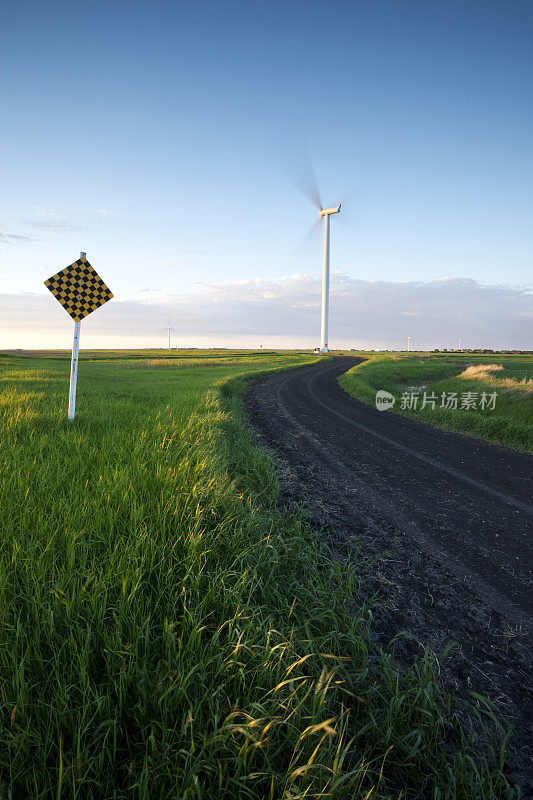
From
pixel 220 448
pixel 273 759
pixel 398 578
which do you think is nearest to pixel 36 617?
pixel 273 759

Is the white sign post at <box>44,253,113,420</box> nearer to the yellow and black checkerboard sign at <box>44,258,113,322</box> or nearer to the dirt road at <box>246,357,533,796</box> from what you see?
the yellow and black checkerboard sign at <box>44,258,113,322</box>

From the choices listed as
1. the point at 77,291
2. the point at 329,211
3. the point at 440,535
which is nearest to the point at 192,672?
the point at 440,535

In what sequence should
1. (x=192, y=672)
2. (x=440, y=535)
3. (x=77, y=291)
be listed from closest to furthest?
(x=192, y=672), (x=440, y=535), (x=77, y=291)

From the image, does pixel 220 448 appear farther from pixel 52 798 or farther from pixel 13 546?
pixel 52 798

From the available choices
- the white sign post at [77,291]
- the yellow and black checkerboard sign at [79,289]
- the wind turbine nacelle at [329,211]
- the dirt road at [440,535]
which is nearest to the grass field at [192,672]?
the dirt road at [440,535]

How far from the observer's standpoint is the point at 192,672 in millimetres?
2014

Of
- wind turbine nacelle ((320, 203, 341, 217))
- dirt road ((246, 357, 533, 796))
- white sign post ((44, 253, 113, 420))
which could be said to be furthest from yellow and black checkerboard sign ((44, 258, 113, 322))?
wind turbine nacelle ((320, 203, 341, 217))

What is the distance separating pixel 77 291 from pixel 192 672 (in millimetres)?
9129

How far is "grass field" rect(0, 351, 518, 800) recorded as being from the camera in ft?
5.64

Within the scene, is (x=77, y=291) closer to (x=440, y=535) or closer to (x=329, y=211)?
(x=440, y=535)

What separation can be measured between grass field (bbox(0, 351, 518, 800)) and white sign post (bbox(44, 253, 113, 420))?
18.7ft

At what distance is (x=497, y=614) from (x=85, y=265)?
1021 centimetres

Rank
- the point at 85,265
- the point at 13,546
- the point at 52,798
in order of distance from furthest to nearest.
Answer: the point at 85,265
the point at 13,546
the point at 52,798

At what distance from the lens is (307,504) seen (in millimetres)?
5797
